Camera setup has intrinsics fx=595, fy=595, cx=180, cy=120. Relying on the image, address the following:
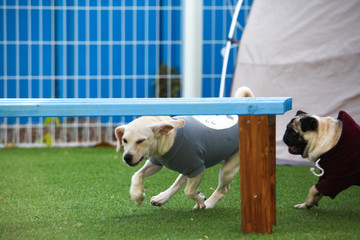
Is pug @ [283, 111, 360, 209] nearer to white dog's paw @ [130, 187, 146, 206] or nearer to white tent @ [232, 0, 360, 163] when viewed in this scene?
white dog's paw @ [130, 187, 146, 206]

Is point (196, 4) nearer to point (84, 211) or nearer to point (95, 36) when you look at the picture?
point (95, 36)

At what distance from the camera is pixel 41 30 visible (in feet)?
22.6

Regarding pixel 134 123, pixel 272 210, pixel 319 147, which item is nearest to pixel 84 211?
pixel 134 123

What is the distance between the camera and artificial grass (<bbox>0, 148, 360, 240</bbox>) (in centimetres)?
299

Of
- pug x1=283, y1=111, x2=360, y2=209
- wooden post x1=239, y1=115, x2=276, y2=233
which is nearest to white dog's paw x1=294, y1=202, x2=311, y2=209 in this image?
pug x1=283, y1=111, x2=360, y2=209

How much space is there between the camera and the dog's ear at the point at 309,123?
11.4 ft

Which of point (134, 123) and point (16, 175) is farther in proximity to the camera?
point (16, 175)

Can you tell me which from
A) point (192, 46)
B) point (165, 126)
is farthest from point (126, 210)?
point (192, 46)

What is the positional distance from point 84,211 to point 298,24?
2.75 meters

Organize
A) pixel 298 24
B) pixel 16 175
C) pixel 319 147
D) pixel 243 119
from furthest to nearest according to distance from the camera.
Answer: pixel 298 24 → pixel 16 175 → pixel 319 147 → pixel 243 119

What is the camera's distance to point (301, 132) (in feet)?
11.6

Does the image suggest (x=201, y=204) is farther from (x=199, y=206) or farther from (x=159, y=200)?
(x=159, y=200)

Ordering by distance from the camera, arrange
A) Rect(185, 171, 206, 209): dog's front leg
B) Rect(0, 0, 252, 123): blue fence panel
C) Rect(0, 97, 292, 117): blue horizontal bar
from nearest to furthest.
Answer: Rect(0, 97, 292, 117): blue horizontal bar, Rect(185, 171, 206, 209): dog's front leg, Rect(0, 0, 252, 123): blue fence panel

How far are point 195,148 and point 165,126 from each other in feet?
0.98
